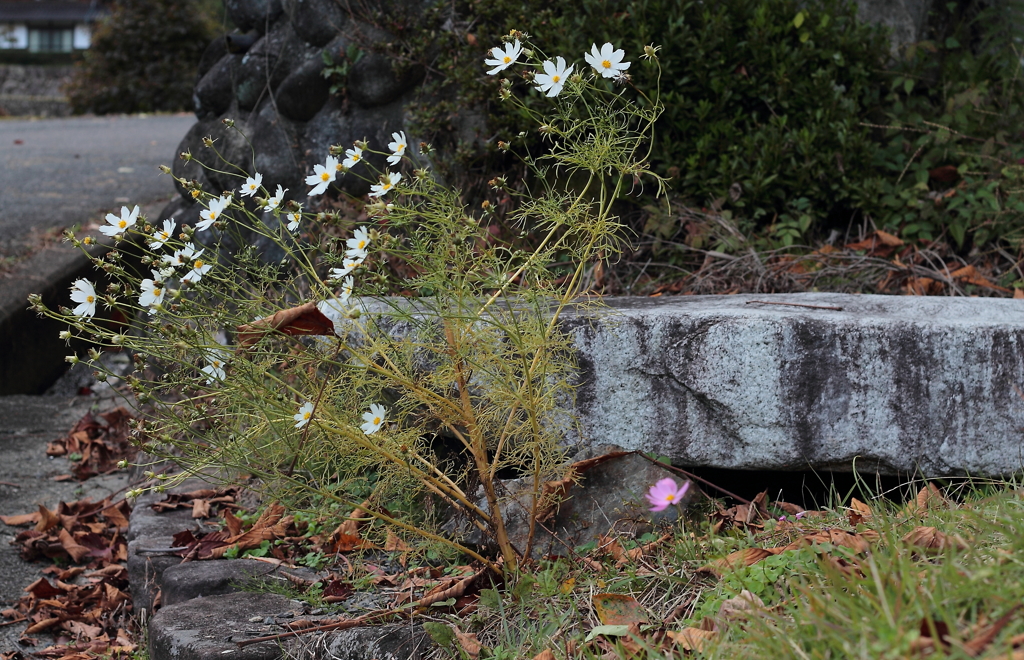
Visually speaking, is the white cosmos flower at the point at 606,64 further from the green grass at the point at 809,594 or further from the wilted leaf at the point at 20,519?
the wilted leaf at the point at 20,519

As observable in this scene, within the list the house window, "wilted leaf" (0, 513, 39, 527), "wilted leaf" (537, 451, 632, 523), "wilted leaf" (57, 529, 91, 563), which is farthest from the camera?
the house window

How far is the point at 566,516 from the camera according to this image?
2.48 meters

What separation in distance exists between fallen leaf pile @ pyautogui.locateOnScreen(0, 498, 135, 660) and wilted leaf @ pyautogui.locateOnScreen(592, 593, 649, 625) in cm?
159

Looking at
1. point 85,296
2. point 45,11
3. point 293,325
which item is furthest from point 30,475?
point 45,11

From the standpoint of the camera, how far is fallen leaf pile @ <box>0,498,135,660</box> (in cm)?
278

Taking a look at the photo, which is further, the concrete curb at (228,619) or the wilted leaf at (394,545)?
the wilted leaf at (394,545)

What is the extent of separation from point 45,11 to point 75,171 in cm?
2504

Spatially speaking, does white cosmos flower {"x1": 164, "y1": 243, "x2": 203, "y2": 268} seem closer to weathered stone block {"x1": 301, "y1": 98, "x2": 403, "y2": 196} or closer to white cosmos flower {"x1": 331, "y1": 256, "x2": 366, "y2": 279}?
white cosmos flower {"x1": 331, "y1": 256, "x2": 366, "y2": 279}

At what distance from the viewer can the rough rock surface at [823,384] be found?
7.98 ft

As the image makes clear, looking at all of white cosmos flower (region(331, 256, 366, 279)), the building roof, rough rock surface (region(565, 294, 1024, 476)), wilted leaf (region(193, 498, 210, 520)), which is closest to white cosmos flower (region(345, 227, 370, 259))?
white cosmos flower (region(331, 256, 366, 279))

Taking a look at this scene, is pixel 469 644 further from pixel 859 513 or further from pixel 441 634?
pixel 859 513

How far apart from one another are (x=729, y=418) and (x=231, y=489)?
1.94 metres

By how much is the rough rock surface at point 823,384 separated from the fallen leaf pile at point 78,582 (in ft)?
6.09

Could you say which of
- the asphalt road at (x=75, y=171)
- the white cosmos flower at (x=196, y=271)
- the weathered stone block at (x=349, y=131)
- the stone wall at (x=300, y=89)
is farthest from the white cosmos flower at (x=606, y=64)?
the asphalt road at (x=75, y=171)
